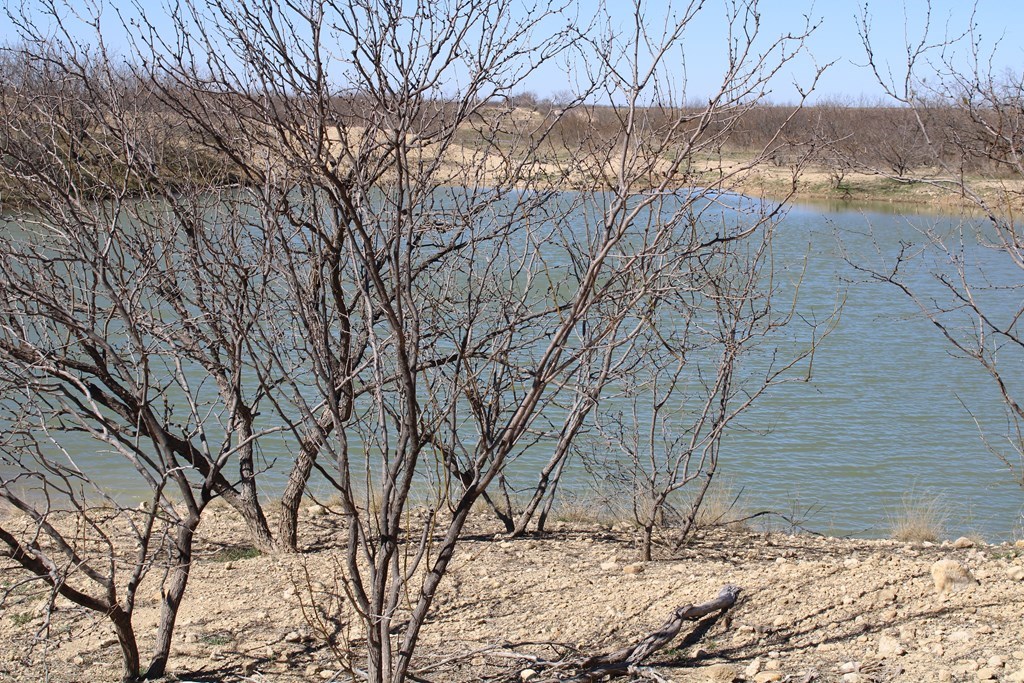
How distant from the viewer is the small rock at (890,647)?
4406mm

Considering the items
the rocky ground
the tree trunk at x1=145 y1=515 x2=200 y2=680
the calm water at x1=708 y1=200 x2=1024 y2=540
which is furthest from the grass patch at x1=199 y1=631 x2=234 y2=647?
the calm water at x1=708 y1=200 x2=1024 y2=540

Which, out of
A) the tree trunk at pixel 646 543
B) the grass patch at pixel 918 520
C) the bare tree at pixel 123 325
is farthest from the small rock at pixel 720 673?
the grass patch at pixel 918 520

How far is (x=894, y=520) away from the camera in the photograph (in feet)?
29.3

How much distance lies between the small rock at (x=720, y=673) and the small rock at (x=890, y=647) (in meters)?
0.64

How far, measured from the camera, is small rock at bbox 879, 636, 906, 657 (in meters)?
4.41

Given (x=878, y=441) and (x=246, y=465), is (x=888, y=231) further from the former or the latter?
(x=246, y=465)

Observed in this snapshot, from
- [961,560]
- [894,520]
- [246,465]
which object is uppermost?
[246,465]

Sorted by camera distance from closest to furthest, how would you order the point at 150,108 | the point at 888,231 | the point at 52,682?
the point at 52,682 → the point at 150,108 → the point at 888,231

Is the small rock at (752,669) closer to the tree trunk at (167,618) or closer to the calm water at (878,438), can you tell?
the tree trunk at (167,618)

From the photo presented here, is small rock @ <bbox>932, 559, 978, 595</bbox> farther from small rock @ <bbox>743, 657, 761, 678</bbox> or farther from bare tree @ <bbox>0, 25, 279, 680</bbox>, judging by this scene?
bare tree @ <bbox>0, 25, 279, 680</bbox>

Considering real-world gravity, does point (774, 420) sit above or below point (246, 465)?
below

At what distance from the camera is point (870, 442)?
1119 cm

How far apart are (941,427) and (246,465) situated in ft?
27.9

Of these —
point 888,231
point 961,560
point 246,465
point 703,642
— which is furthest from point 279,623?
point 888,231
